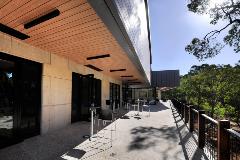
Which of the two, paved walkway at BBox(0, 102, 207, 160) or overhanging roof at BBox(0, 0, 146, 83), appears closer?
overhanging roof at BBox(0, 0, 146, 83)

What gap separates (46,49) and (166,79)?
97.5ft

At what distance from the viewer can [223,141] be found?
3.16 m

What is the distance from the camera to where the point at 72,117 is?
25.6ft

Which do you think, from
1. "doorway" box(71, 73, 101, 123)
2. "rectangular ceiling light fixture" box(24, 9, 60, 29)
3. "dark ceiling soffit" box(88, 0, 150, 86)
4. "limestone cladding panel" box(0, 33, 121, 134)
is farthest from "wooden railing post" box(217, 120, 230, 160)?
"doorway" box(71, 73, 101, 123)

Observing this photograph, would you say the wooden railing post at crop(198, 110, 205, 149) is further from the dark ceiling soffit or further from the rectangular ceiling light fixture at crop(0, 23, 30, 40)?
the rectangular ceiling light fixture at crop(0, 23, 30, 40)

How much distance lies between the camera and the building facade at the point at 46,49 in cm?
316

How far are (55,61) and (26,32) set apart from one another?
2310 mm

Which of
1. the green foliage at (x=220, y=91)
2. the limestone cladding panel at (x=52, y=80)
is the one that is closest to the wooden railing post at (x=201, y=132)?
the limestone cladding panel at (x=52, y=80)

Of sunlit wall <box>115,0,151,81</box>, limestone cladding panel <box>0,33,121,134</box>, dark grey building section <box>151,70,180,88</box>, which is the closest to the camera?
sunlit wall <box>115,0,151,81</box>

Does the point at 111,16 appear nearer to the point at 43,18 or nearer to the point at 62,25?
the point at 62,25

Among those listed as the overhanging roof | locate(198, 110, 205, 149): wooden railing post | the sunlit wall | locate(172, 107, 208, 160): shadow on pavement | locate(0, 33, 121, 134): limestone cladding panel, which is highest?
the sunlit wall

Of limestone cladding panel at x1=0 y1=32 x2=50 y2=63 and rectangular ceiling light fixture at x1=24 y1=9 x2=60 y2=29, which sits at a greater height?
rectangular ceiling light fixture at x1=24 y1=9 x2=60 y2=29

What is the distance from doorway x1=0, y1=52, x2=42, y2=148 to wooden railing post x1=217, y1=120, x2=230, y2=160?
443 centimetres

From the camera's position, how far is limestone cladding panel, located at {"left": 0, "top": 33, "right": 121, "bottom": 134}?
4.84 m
